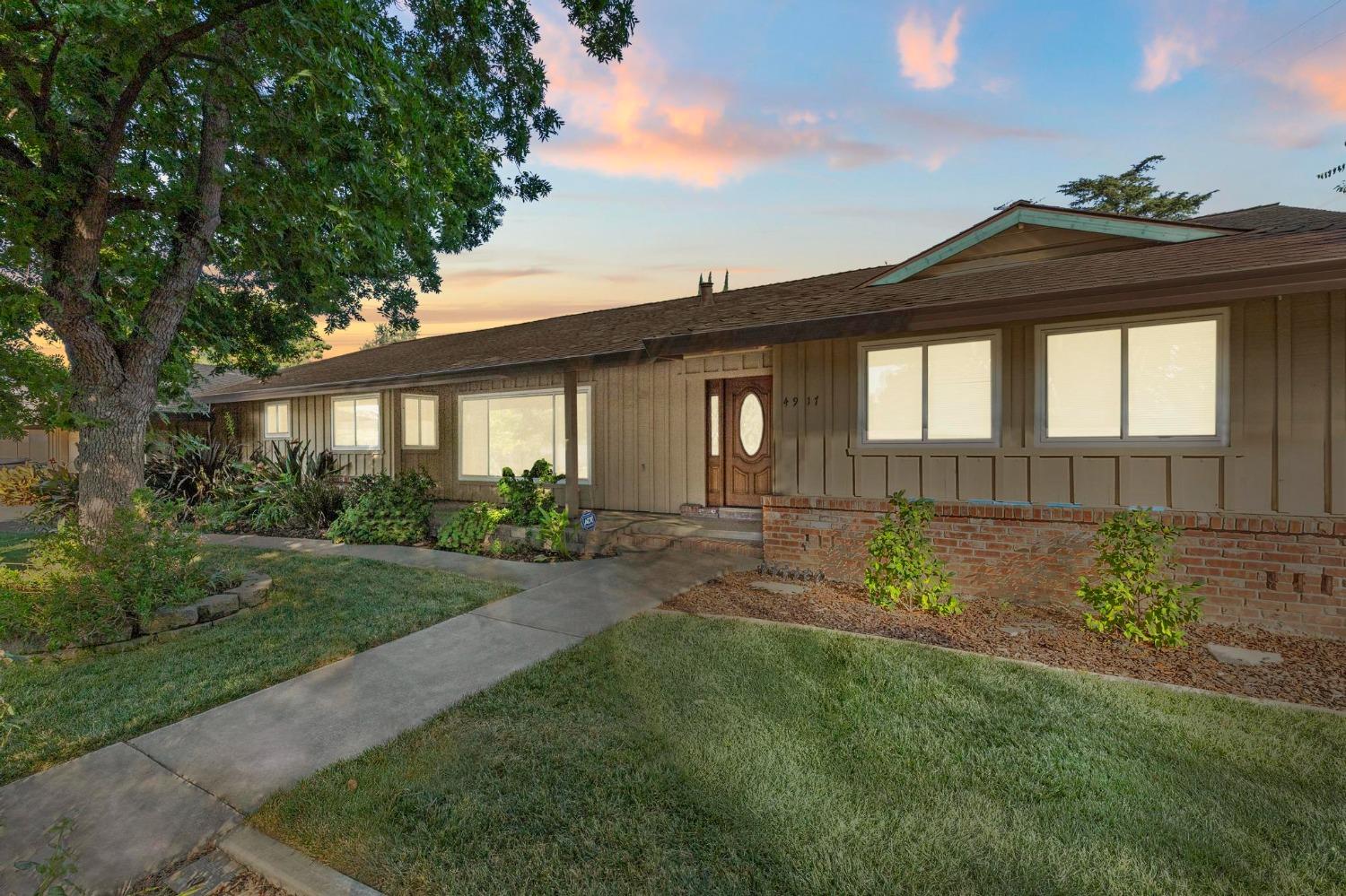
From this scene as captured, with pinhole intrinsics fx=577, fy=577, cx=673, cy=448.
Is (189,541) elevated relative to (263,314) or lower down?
lower down

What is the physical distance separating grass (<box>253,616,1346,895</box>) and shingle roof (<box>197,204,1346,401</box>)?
3.31 metres

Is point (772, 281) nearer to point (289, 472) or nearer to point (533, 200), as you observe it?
point (533, 200)

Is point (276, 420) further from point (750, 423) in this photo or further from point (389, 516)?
point (750, 423)

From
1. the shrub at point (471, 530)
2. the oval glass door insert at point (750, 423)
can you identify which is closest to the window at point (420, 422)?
the shrub at point (471, 530)

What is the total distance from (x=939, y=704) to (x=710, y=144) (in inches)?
361

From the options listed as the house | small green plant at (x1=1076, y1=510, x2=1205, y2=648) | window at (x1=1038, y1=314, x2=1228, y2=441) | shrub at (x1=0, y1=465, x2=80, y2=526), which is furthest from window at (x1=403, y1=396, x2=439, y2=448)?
small green plant at (x1=1076, y1=510, x2=1205, y2=648)

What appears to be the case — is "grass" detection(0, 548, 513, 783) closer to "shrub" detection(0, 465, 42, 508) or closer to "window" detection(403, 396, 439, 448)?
"window" detection(403, 396, 439, 448)

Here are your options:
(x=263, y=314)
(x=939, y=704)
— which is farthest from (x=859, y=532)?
(x=263, y=314)

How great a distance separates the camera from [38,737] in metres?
3.15

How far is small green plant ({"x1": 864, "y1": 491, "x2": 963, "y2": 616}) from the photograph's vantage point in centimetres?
518

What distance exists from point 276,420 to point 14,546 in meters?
7.88

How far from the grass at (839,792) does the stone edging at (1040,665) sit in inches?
5.0

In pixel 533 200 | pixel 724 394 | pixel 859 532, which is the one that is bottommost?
pixel 859 532

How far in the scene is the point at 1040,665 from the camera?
3941 millimetres
